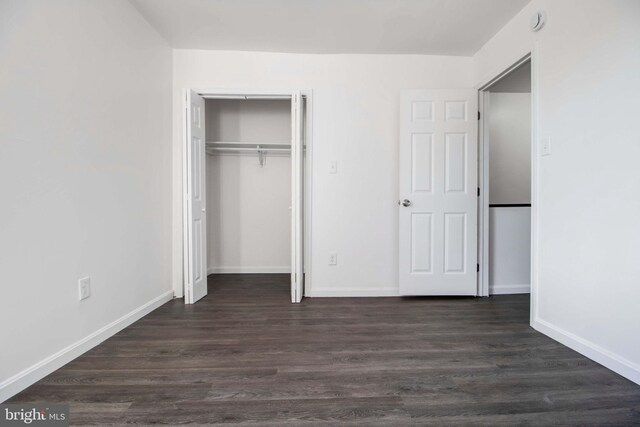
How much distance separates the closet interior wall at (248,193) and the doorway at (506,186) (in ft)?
7.68

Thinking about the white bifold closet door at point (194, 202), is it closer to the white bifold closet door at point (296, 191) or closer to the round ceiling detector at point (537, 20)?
the white bifold closet door at point (296, 191)

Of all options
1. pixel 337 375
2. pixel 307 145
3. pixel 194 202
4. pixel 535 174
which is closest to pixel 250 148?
pixel 307 145

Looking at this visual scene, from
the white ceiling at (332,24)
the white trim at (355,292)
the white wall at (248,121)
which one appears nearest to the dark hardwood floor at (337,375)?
the white trim at (355,292)

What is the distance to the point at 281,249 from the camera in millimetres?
3799

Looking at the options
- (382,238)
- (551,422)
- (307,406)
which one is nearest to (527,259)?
(382,238)

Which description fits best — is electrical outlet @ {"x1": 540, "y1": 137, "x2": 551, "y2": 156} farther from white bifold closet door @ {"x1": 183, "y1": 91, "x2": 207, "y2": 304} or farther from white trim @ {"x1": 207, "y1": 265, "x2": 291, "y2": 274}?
white trim @ {"x1": 207, "y1": 265, "x2": 291, "y2": 274}

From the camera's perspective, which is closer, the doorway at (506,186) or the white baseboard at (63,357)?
the white baseboard at (63,357)

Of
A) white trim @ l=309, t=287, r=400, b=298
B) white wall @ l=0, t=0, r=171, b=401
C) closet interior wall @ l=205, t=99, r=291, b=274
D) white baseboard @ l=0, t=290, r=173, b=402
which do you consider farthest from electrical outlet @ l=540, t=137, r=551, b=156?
white baseboard @ l=0, t=290, r=173, b=402

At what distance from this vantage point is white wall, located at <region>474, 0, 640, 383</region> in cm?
145

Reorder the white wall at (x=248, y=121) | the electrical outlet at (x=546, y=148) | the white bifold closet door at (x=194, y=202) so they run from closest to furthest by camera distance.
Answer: the electrical outlet at (x=546, y=148) < the white bifold closet door at (x=194, y=202) < the white wall at (x=248, y=121)

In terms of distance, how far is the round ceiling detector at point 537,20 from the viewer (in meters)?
1.95

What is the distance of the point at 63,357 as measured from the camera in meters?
1.58

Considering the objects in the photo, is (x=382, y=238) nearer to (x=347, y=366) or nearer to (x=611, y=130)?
(x=347, y=366)

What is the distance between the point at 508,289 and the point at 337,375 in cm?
236
